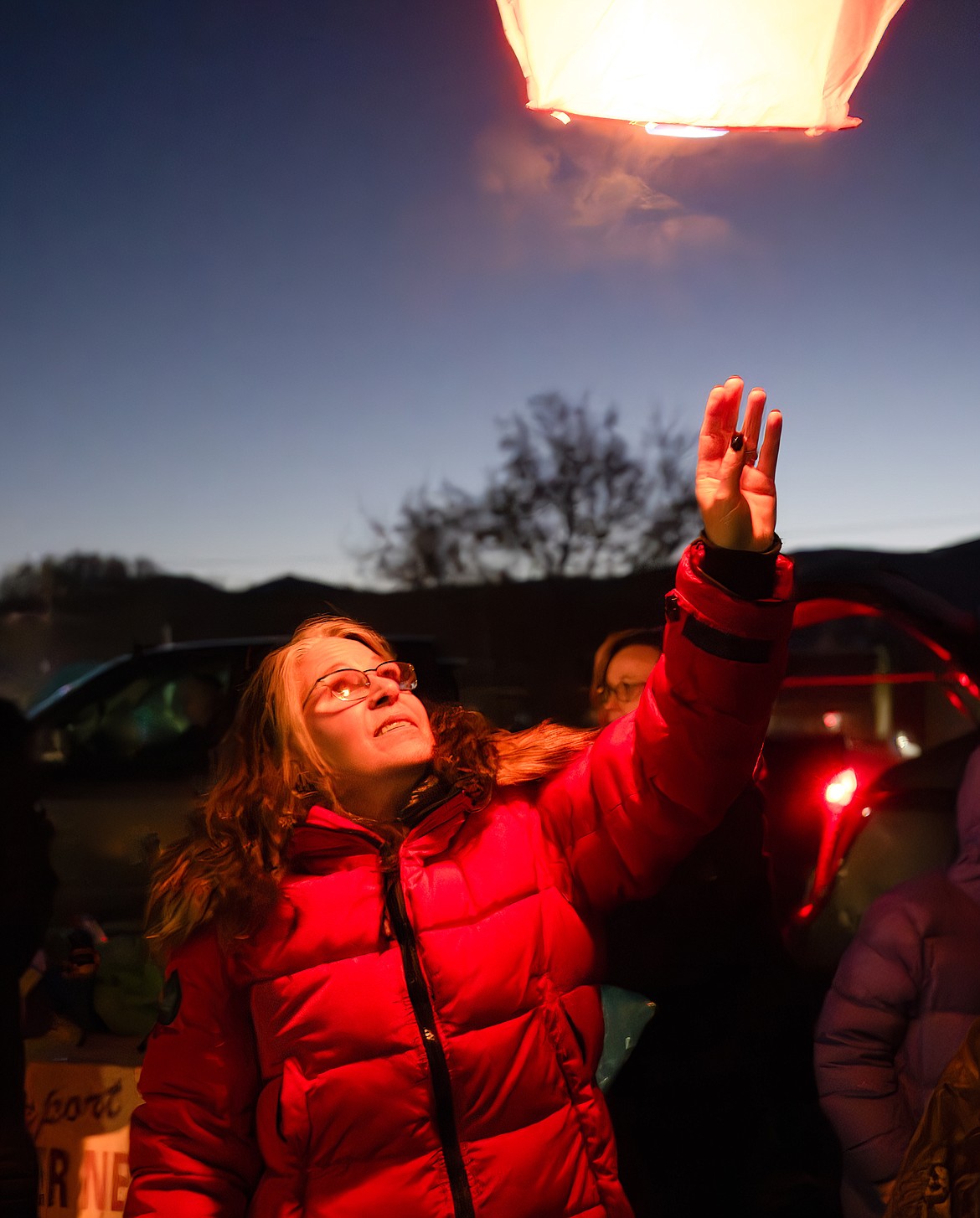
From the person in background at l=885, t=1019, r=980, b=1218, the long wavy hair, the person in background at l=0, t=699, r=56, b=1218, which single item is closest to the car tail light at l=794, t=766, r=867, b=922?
the long wavy hair

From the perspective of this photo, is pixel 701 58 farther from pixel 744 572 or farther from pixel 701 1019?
pixel 701 1019

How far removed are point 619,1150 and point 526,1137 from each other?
2.01 ft

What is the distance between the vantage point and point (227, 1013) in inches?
59.4

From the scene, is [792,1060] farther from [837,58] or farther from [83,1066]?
[837,58]

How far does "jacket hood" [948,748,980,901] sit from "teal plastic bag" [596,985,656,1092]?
0.59 m

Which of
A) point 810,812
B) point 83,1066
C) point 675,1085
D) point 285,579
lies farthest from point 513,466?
point 83,1066

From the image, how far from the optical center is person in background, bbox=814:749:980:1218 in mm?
1726

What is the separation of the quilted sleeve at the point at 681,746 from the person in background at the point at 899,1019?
510 millimetres

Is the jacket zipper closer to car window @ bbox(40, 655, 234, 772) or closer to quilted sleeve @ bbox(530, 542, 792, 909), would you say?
quilted sleeve @ bbox(530, 542, 792, 909)

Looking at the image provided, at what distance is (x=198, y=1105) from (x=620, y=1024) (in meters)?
0.70

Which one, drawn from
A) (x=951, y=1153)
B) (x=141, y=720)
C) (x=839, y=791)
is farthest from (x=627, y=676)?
(x=141, y=720)

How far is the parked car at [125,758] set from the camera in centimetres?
292

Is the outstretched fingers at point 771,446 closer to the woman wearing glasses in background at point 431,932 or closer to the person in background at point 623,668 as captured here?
the woman wearing glasses in background at point 431,932

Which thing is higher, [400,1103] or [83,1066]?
[400,1103]
